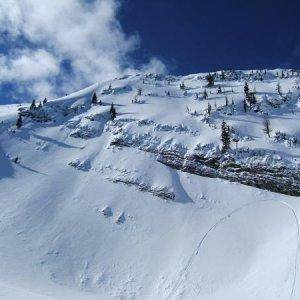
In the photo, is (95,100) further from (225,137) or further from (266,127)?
(266,127)

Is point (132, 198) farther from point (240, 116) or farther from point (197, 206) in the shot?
point (240, 116)

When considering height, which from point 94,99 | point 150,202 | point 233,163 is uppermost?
point 94,99

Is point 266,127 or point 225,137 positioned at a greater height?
point 266,127

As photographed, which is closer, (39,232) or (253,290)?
(253,290)

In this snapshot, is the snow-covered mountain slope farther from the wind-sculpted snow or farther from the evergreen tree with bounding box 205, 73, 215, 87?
the evergreen tree with bounding box 205, 73, 215, 87

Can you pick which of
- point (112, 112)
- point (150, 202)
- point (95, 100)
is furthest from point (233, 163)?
point (95, 100)

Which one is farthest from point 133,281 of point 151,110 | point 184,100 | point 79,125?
point 184,100

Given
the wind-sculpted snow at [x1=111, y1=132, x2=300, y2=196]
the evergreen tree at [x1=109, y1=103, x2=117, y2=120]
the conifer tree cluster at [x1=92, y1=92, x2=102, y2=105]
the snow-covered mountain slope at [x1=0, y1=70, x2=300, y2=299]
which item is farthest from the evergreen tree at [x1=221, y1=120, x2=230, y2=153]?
the conifer tree cluster at [x1=92, y1=92, x2=102, y2=105]
